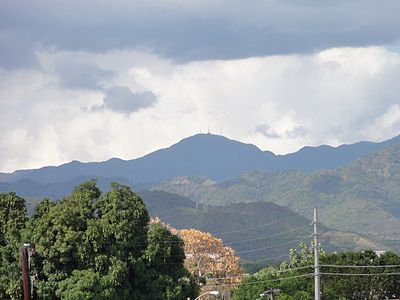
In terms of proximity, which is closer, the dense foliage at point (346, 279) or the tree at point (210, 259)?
the dense foliage at point (346, 279)

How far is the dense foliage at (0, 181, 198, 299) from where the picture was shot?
6662 cm

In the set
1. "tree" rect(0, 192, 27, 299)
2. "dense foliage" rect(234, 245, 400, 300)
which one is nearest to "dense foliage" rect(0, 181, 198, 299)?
"tree" rect(0, 192, 27, 299)

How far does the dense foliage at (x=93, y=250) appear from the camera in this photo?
219ft

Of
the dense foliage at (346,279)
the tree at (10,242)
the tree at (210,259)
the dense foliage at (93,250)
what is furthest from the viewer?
the tree at (210,259)

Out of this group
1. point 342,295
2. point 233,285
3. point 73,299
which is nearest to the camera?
point 73,299

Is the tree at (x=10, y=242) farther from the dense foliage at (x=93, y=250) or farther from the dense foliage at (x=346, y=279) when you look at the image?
the dense foliage at (x=346, y=279)

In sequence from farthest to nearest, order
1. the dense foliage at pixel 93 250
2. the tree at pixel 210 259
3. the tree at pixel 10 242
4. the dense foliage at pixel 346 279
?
1. the tree at pixel 210 259
2. the dense foliage at pixel 346 279
3. the dense foliage at pixel 93 250
4. the tree at pixel 10 242

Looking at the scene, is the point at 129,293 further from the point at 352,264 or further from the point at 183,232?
the point at 183,232

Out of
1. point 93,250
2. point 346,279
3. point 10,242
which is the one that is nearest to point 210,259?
point 346,279

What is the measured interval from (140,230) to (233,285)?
44754mm

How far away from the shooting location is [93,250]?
67.9 metres

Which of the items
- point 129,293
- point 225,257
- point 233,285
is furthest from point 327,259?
point 129,293

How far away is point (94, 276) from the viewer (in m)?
66.2

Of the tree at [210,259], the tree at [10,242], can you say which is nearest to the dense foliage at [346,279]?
the tree at [210,259]
